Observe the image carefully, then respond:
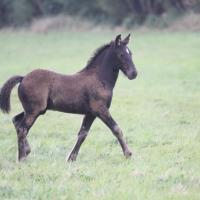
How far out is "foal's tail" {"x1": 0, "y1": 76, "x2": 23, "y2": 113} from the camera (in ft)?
34.2

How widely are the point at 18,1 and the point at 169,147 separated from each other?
61.5m

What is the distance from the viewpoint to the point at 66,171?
361 inches

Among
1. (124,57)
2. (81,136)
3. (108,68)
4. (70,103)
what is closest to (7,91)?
(70,103)

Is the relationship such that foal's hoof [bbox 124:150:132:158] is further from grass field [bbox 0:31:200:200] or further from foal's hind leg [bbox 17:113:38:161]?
foal's hind leg [bbox 17:113:38:161]

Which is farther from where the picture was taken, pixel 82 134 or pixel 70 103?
pixel 82 134

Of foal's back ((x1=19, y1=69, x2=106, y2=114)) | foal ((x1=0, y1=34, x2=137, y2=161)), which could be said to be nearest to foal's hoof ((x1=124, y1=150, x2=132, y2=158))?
foal ((x1=0, y1=34, x2=137, y2=161))

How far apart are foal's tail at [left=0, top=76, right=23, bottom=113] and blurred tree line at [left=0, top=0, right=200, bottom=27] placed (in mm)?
43027

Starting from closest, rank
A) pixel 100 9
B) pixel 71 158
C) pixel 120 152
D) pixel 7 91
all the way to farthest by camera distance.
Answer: pixel 71 158
pixel 7 91
pixel 120 152
pixel 100 9

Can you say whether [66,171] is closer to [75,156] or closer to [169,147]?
[75,156]

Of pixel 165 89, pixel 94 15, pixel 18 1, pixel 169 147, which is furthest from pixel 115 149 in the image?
pixel 18 1

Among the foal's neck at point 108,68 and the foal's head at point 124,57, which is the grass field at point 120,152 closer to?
the foal's neck at point 108,68

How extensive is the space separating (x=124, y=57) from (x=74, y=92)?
3.36ft

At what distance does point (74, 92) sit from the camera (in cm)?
1038

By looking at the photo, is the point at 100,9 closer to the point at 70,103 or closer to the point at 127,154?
the point at 70,103
